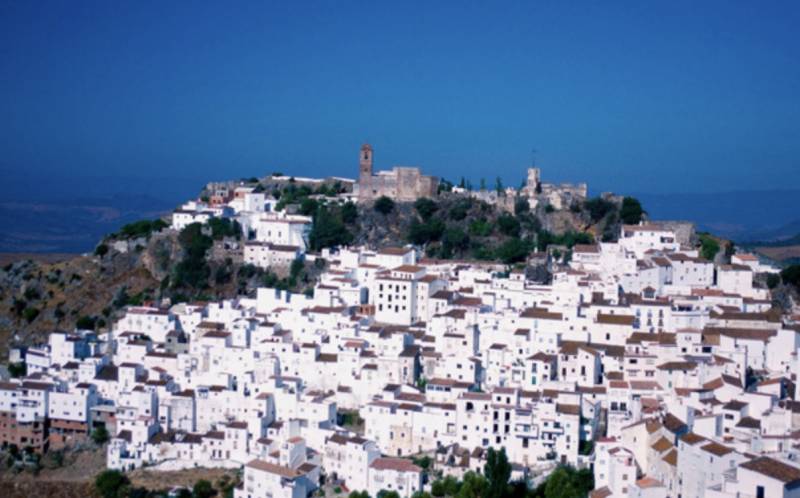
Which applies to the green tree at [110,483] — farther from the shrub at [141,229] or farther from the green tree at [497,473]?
the shrub at [141,229]

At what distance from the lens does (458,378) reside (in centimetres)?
2783

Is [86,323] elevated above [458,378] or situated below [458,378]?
above

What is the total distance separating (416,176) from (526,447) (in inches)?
931

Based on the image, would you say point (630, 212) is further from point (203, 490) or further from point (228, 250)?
point (203, 490)

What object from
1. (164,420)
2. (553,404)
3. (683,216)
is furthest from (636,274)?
(683,216)

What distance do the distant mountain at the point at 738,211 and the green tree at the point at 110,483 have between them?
86784mm

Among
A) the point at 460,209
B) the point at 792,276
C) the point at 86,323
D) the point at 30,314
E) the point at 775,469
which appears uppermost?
the point at 460,209

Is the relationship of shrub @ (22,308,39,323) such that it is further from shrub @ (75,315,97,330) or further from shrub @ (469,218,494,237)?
shrub @ (469,218,494,237)

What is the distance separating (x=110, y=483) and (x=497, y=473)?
10941mm

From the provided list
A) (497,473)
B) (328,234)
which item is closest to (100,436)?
(497,473)

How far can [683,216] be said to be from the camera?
117000mm

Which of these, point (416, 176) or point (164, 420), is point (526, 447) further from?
point (416, 176)

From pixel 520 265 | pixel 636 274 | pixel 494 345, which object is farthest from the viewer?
pixel 520 265

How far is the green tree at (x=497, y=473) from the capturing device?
2273 cm
